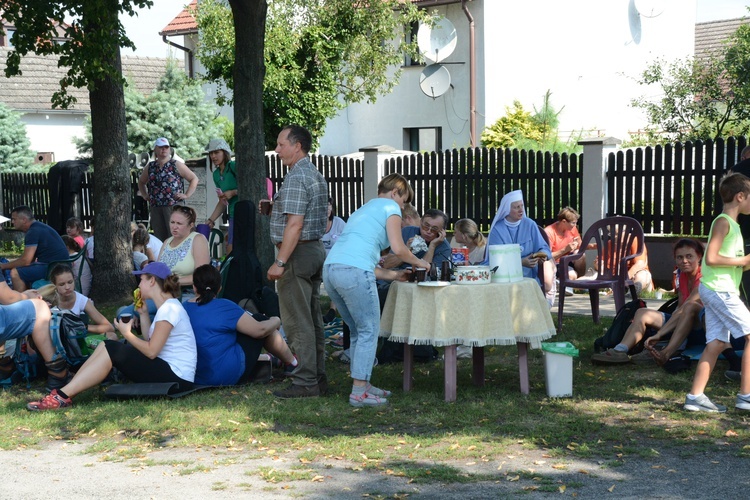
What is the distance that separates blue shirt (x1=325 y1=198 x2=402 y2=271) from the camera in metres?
6.89

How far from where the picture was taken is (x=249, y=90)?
420 inches

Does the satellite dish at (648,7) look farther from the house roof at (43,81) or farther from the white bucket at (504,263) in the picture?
the white bucket at (504,263)

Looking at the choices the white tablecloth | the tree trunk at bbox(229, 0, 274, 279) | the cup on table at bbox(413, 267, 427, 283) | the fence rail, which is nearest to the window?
the fence rail

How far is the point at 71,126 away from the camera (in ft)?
131

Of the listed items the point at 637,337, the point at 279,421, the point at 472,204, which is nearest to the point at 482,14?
the point at 472,204

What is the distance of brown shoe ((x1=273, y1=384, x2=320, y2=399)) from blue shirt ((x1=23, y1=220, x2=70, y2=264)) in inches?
191

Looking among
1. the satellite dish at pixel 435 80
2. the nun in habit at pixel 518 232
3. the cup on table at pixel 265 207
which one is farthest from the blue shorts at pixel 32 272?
the satellite dish at pixel 435 80

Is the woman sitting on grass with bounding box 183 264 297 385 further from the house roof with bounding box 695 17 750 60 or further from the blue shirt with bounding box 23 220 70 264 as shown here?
the house roof with bounding box 695 17 750 60

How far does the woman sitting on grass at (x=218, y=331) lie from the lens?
7.46 meters

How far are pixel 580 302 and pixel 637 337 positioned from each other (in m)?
3.80

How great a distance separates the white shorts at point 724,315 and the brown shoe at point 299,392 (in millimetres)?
2858

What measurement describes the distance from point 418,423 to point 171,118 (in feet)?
84.2

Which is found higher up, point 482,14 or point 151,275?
point 482,14

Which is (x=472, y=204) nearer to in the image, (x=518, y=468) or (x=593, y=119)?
(x=518, y=468)
